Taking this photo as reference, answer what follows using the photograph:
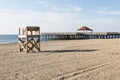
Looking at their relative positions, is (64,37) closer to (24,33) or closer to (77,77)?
(24,33)

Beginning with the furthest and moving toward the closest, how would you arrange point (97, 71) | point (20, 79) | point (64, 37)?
point (64, 37) < point (97, 71) < point (20, 79)

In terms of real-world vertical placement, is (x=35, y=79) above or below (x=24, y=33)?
below

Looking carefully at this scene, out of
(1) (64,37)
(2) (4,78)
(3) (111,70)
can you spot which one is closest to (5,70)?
(2) (4,78)

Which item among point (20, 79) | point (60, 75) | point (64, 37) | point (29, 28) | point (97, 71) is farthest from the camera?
point (64, 37)

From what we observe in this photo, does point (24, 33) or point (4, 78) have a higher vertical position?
point (24, 33)

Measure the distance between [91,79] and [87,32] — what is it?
58730 mm

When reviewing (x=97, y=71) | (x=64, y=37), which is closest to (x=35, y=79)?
(x=97, y=71)

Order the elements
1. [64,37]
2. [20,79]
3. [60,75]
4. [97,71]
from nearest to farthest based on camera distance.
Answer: [20,79]
[60,75]
[97,71]
[64,37]

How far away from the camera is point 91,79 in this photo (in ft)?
26.7

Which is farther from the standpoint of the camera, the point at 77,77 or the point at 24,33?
the point at 24,33

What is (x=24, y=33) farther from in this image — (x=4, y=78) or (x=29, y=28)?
(x=4, y=78)

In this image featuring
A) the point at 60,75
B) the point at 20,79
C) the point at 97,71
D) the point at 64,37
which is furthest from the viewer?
the point at 64,37

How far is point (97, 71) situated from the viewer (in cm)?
959

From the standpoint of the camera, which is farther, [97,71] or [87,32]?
[87,32]
